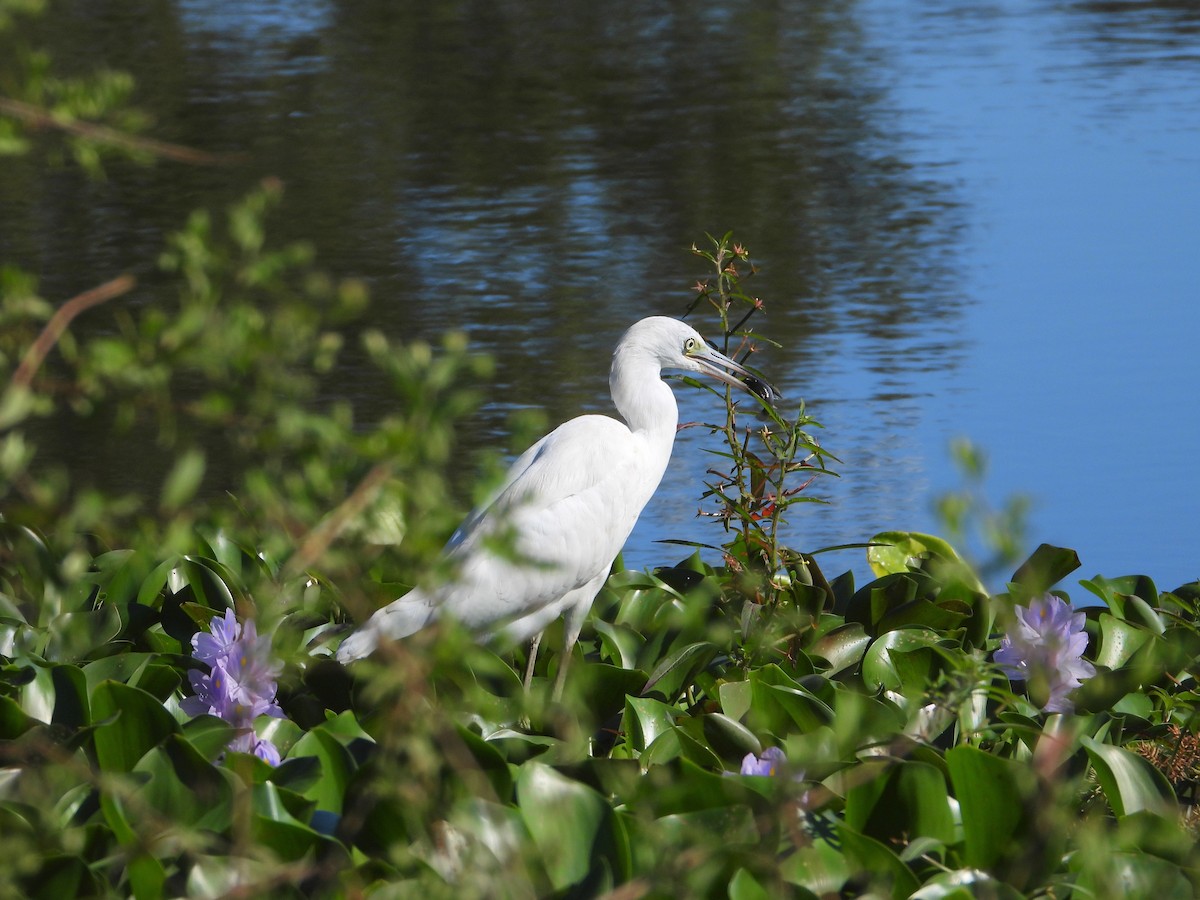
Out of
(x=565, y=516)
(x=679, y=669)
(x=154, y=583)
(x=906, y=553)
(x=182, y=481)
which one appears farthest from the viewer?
(x=906, y=553)

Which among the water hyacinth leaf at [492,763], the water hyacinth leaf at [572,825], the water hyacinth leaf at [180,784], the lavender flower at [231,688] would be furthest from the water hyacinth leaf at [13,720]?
the water hyacinth leaf at [572,825]

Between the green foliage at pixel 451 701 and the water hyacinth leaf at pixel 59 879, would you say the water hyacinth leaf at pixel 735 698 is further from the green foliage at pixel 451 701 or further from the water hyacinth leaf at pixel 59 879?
the water hyacinth leaf at pixel 59 879

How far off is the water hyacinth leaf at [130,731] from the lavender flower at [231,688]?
0.15 m

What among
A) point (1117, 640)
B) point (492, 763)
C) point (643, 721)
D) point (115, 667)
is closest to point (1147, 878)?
point (492, 763)

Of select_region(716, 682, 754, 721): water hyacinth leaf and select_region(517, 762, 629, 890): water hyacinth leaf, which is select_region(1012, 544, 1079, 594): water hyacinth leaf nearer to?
select_region(716, 682, 754, 721): water hyacinth leaf

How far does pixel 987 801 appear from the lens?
7.63ft

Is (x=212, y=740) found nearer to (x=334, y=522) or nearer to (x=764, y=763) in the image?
(x=764, y=763)

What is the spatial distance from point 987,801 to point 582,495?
1.75 metres

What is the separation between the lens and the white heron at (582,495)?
148 inches

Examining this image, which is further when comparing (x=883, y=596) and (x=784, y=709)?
(x=883, y=596)

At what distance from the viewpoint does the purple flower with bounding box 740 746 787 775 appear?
2.60 metres

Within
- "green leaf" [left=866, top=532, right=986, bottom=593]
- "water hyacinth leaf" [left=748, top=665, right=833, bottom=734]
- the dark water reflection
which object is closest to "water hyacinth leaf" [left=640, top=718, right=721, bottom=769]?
"water hyacinth leaf" [left=748, top=665, right=833, bottom=734]

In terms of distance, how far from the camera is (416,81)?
40.2 ft

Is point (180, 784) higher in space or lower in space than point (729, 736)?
higher
